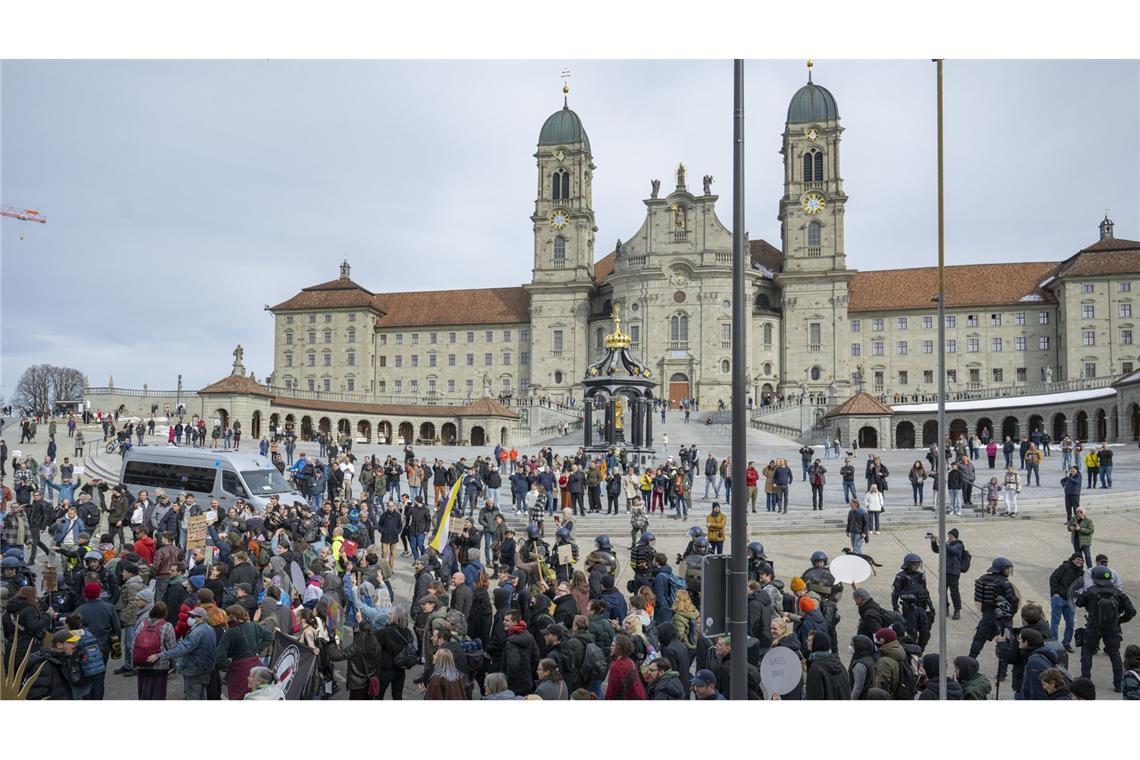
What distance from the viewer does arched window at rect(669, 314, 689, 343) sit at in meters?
75.8

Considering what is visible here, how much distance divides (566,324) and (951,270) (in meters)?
34.8

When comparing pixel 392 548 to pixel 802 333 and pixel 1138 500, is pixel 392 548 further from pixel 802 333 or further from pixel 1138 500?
pixel 802 333

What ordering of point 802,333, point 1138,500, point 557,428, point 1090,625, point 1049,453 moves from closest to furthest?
point 1090,625 < point 1138,500 < point 1049,453 < point 557,428 < point 802,333

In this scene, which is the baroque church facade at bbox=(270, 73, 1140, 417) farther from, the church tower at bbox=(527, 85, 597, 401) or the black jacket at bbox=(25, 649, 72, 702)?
the black jacket at bbox=(25, 649, 72, 702)

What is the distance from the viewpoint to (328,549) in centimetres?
1380

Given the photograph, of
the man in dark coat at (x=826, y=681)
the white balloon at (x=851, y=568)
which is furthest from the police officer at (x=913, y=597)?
the man in dark coat at (x=826, y=681)

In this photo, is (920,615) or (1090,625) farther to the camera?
(920,615)

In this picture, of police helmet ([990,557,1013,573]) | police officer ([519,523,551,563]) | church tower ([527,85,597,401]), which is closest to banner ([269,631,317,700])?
police officer ([519,523,551,563])

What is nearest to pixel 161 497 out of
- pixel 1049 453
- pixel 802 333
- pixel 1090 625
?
pixel 1090 625

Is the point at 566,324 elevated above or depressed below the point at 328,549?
above

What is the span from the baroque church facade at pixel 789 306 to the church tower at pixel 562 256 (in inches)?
5.0

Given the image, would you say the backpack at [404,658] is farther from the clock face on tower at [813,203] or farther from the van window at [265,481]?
the clock face on tower at [813,203]

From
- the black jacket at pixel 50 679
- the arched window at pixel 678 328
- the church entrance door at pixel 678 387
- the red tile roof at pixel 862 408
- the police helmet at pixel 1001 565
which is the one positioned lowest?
the black jacket at pixel 50 679

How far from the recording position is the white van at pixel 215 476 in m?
22.8
